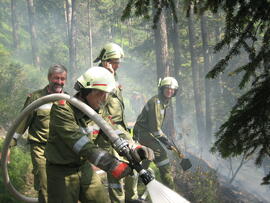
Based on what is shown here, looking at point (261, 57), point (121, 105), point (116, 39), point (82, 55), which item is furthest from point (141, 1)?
point (116, 39)

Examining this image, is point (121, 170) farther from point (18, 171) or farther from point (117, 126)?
point (18, 171)

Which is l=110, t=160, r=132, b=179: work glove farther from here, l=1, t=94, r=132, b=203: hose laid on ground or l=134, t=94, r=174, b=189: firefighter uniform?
l=134, t=94, r=174, b=189: firefighter uniform

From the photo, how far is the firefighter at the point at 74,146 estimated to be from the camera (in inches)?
122

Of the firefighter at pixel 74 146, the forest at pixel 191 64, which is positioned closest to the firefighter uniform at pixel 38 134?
the firefighter at pixel 74 146

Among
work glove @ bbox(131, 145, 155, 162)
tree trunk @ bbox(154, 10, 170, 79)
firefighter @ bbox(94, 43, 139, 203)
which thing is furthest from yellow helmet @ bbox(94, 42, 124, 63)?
tree trunk @ bbox(154, 10, 170, 79)

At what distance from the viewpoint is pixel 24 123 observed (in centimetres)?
463

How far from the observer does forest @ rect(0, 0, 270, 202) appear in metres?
2.74

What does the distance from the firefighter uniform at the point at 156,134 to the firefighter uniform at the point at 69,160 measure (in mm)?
3419

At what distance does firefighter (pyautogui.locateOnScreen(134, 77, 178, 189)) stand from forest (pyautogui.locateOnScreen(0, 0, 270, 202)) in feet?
5.88

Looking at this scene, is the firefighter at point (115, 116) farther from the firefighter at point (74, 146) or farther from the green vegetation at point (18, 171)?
the green vegetation at point (18, 171)

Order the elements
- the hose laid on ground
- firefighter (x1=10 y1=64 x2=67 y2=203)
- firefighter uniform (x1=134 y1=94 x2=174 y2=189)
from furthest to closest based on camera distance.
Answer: firefighter uniform (x1=134 y1=94 x2=174 y2=189), firefighter (x1=10 y1=64 x2=67 y2=203), the hose laid on ground

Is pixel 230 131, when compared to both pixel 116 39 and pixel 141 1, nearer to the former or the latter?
pixel 141 1

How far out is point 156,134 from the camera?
683cm

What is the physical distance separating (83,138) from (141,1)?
146 cm
